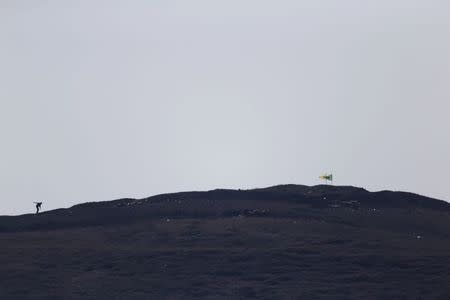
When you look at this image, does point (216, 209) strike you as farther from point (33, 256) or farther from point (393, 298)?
point (393, 298)

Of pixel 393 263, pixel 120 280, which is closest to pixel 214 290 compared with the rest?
pixel 120 280

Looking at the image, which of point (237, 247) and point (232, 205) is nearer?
point (237, 247)

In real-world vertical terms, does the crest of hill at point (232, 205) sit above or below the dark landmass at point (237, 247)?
above

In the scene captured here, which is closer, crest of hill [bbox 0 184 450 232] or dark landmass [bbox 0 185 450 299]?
dark landmass [bbox 0 185 450 299]

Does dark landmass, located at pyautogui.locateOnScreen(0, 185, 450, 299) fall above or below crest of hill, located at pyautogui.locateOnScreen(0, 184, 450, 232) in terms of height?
below

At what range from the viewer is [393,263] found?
9794cm

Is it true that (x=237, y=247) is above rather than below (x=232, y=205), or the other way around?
below

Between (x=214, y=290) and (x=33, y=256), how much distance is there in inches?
680

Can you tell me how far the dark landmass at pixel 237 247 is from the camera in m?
94.6

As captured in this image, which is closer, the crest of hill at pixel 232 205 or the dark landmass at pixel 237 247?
the dark landmass at pixel 237 247

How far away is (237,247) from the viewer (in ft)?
335

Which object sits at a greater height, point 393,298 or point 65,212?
point 65,212

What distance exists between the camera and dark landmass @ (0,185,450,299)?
94.6 metres

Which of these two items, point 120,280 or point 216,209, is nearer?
point 120,280
